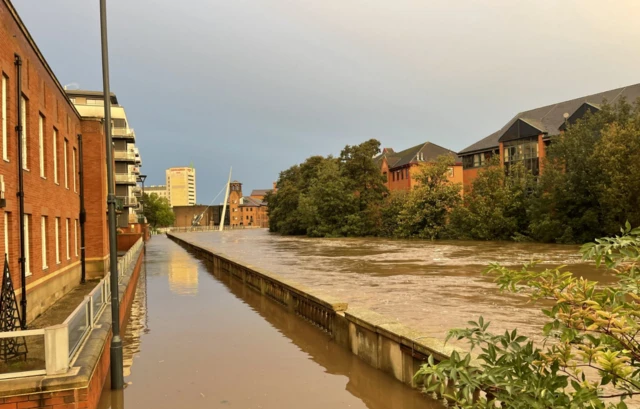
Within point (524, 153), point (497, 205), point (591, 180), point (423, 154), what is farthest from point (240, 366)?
point (423, 154)

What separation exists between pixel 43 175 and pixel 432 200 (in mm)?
47028

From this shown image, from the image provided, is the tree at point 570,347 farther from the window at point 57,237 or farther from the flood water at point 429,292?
the window at point 57,237

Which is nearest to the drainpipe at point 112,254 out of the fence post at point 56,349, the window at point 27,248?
the fence post at point 56,349

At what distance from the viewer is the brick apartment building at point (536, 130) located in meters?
51.9

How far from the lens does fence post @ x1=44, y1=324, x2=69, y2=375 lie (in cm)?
559

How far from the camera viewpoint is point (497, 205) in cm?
4922

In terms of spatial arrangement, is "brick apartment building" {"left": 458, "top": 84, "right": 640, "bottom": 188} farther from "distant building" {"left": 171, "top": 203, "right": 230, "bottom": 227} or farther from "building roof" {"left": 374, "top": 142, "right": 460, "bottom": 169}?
"distant building" {"left": 171, "top": 203, "right": 230, "bottom": 227}

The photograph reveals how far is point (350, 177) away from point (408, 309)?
5817 centimetres

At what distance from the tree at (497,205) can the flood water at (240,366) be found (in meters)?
39.5

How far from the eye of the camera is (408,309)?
1321cm

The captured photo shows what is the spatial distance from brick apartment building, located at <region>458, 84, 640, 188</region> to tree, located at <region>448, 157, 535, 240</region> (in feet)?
8.61

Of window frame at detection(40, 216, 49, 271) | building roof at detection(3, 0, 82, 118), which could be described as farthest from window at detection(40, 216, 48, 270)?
building roof at detection(3, 0, 82, 118)

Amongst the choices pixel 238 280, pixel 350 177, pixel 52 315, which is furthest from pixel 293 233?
pixel 52 315

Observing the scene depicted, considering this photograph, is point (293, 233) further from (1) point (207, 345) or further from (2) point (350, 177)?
(1) point (207, 345)
